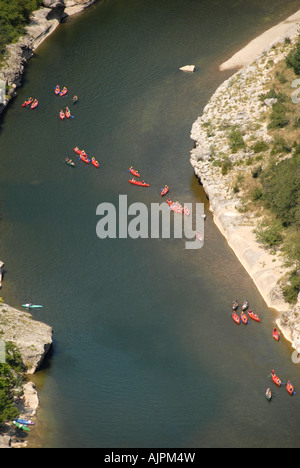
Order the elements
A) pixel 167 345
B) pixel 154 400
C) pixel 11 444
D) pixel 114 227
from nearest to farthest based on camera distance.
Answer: pixel 11 444 < pixel 154 400 < pixel 167 345 < pixel 114 227

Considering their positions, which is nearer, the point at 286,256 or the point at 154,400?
the point at 154,400

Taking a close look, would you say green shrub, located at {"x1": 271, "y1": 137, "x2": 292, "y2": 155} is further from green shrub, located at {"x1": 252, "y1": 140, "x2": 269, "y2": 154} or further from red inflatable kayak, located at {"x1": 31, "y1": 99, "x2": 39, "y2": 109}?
red inflatable kayak, located at {"x1": 31, "y1": 99, "x2": 39, "y2": 109}

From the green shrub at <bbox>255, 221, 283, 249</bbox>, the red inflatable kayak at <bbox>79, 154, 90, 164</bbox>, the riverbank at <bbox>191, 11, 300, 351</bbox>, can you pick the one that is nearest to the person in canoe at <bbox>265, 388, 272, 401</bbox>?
the riverbank at <bbox>191, 11, 300, 351</bbox>

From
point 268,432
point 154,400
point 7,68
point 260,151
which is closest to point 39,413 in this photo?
point 154,400

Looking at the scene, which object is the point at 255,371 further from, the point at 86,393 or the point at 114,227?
the point at 114,227

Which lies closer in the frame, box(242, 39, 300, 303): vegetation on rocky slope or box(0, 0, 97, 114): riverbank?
box(242, 39, 300, 303): vegetation on rocky slope

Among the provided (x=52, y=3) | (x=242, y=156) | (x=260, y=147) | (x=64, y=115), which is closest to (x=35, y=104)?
(x=64, y=115)

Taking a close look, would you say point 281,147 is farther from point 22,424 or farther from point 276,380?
point 22,424
